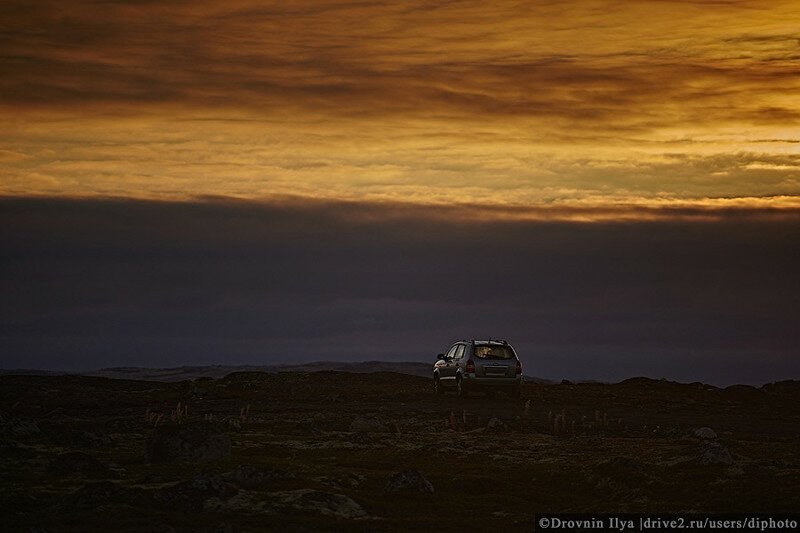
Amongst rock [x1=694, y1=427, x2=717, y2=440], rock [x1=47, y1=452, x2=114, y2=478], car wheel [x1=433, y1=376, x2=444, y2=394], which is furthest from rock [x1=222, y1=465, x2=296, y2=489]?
car wheel [x1=433, y1=376, x2=444, y2=394]

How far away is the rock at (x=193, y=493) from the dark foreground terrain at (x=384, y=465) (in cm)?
5

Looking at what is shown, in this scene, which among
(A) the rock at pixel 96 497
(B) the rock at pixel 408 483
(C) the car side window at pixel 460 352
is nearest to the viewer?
(A) the rock at pixel 96 497

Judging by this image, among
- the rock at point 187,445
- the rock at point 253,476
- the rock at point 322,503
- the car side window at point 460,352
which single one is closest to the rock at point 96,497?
the rock at point 253,476

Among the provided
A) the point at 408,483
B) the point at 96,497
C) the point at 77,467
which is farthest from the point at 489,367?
the point at 96,497

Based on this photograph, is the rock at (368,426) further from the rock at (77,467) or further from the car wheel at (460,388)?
the car wheel at (460,388)

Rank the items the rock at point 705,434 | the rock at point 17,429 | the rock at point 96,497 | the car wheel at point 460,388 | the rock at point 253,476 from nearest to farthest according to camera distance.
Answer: the rock at point 96,497 < the rock at point 253,476 < the rock at point 17,429 < the rock at point 705,434 < the car wheel at point 460,388

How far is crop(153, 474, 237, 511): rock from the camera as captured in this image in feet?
62.4

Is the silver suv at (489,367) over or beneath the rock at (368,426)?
over

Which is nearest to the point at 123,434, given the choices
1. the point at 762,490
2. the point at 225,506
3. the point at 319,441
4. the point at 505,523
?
the point at 319,441

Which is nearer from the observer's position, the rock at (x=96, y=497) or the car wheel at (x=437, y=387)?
the rock at (x=96, y=497)

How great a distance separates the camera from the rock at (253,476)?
21.1 metres

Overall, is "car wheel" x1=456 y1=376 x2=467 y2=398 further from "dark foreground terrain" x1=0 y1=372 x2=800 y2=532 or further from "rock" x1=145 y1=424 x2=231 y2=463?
"rock" x1=145 y1=424 x2=231 y2=463

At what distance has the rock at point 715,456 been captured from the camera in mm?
23328

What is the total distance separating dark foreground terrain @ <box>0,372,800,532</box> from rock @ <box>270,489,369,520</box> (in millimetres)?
39
